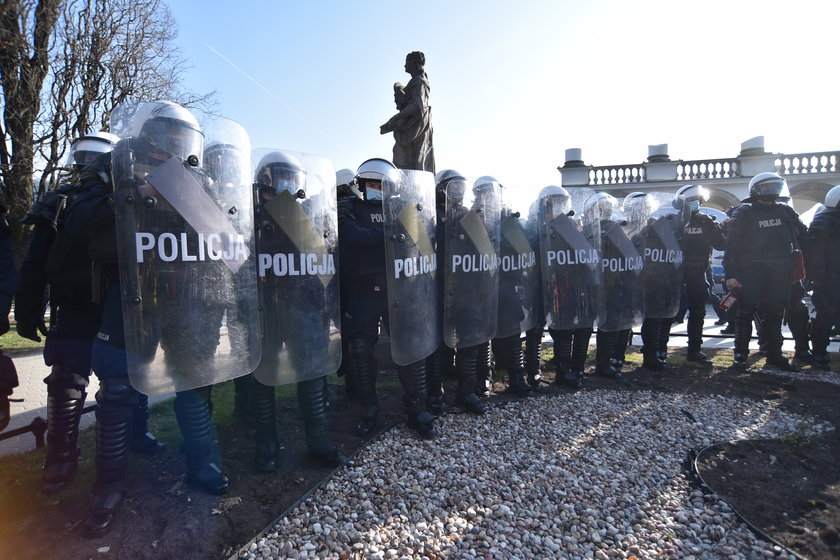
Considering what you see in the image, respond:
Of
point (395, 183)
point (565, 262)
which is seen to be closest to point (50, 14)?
point (395, 183)

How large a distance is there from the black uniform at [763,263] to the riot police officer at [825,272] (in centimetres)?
21

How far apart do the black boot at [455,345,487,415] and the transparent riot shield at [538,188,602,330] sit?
101cm

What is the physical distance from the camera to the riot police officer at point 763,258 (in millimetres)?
5371

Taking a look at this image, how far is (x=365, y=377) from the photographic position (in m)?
3.52

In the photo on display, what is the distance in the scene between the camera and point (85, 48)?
10.1 m

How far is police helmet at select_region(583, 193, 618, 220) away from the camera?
461 cm

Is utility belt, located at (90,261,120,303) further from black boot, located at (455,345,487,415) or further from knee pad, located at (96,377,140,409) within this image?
black boot, located at (455,345,487,415)

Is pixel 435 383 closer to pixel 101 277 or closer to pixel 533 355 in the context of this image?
pixel 533 355

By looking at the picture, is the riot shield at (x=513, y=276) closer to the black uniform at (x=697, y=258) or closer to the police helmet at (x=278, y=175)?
the police helmet at (x=278, y=175)

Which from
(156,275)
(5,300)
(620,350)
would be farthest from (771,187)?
(5,300)

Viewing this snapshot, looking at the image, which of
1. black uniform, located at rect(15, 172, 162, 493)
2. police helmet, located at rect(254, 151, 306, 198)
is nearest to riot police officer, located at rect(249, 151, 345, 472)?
police helmet, located at rect(254, 151, 306, 198)

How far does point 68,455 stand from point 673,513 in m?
3.27

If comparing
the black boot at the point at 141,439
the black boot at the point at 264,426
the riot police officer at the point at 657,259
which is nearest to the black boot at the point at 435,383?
the black boot at the point at 264,426

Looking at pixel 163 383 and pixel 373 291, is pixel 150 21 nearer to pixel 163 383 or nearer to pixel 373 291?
pixel 373 291
